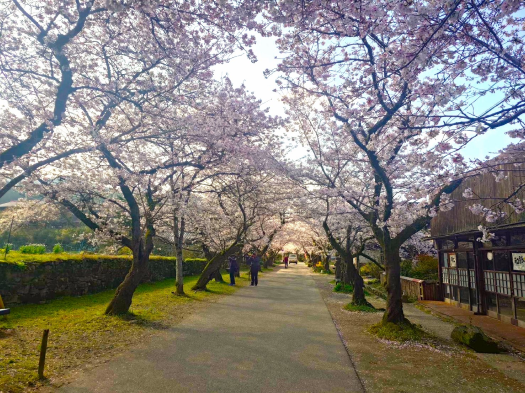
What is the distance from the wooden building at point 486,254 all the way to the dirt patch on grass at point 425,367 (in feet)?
10.2

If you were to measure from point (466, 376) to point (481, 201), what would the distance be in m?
5.79

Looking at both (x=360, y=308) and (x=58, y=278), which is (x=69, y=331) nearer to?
(x=58, y=278)

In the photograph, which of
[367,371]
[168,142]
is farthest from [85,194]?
[367,371]

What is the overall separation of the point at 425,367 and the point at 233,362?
3.37 m

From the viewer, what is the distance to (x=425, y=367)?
6453 mm

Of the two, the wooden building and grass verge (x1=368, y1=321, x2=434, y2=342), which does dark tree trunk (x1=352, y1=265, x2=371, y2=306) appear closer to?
the wooden building

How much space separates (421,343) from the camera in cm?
819

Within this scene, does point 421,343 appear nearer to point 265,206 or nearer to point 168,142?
point 168,142

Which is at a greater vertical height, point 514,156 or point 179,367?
point 514,156

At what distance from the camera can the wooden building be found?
9180 millimetres

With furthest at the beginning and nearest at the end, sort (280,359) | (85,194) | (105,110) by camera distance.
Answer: (85,194) → (105,110) → (280,359)

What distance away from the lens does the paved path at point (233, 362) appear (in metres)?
5.17

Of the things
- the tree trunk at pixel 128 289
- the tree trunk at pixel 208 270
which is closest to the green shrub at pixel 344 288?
the tree trunk at pixel 208 270

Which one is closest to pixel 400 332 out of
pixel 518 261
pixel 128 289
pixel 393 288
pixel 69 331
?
pixel 393 288
